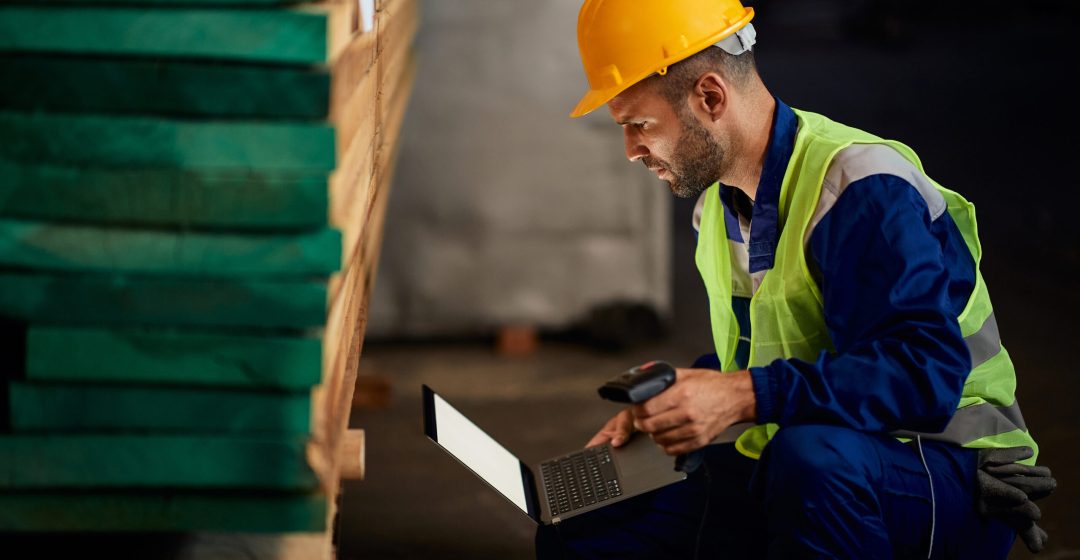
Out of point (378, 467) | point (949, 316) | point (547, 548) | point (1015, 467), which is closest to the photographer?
point (949, 316)

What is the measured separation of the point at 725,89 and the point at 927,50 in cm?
1317

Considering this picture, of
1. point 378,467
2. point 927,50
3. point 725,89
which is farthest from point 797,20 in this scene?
point 725,89

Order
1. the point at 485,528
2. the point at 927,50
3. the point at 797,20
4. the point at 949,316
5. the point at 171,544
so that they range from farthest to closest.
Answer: the point at 797,20 < the point at 927,50 < the point at 485,528 < the point at 949,316 < the point at 171,544

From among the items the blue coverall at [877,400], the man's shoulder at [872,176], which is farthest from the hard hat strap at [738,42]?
the blue coverall at [877,400]

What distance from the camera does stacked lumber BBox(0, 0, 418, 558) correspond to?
5.16ft

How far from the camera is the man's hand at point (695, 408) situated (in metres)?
2.19

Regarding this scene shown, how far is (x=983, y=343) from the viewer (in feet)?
8.22

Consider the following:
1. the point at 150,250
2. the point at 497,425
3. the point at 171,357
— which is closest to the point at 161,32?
the point at 150,250

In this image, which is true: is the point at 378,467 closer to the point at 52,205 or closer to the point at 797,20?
the point at 52,205

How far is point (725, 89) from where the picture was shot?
8.36ft

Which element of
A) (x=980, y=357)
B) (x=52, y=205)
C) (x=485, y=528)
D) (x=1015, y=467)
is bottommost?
(x=485, y=528)

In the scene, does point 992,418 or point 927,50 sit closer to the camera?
point 992,418

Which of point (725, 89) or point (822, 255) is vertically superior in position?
point (725, 89)

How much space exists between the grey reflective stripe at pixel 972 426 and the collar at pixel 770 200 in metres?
0.46
